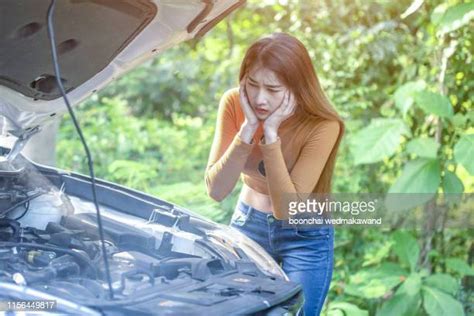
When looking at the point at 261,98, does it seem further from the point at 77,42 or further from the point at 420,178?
the point at 420,178

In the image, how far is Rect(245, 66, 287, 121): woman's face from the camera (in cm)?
331

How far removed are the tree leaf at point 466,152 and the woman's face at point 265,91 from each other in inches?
64.2

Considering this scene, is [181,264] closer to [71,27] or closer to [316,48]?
[71,27]

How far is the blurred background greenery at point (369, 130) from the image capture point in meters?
4.80

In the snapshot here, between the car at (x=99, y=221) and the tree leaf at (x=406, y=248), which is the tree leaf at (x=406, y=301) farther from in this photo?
the car at (x=99, y=221)

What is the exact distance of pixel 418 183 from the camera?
4781 mm

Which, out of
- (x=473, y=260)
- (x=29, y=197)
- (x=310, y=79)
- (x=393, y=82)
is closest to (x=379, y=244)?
(x=473, y=260)

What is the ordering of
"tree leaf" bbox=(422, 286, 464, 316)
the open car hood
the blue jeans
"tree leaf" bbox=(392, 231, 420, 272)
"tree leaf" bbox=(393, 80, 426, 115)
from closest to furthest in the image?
1. the open car hood
2. the blue jeans
3. "tree leaf" bbox=(422, 286, 464, 316)
4. "tree leaf" bbox=(392, 231, 420, 272)
5. "tree leaf" bbox=(393, 80, 426, 115)

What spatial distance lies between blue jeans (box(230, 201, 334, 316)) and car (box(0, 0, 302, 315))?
0.15 m

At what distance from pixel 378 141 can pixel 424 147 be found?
0.96 ft

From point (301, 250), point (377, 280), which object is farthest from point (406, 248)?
point (301, 250)

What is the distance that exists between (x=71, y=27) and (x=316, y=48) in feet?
12.6

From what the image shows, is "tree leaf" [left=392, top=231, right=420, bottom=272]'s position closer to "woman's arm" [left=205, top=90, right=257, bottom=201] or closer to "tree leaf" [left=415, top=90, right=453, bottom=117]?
"tree leaf" [left=415, top=90, right=453, bottom=117]

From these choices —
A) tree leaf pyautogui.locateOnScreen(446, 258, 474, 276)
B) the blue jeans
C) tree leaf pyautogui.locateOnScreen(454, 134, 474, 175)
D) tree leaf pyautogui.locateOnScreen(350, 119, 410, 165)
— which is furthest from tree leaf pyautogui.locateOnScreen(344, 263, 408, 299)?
the blue jeans
